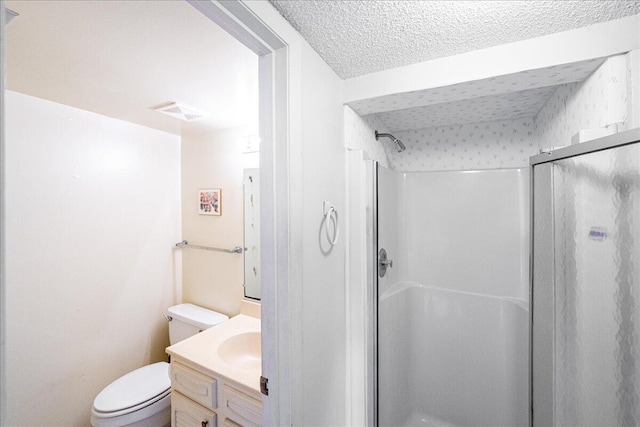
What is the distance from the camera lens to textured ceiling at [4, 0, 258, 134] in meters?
0.93

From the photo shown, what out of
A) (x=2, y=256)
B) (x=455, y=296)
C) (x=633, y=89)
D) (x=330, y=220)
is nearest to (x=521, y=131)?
(x=633, y=89)

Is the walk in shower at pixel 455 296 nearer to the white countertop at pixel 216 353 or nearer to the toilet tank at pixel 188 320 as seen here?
the white countertop at pixel 216 353

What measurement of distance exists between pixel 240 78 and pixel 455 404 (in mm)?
2473

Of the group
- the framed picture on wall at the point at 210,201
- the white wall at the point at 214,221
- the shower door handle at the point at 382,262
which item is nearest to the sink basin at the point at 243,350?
the white wall at the point at 214,221

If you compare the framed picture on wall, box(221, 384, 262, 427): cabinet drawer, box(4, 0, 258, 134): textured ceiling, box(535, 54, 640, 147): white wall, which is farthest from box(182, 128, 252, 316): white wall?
box(535, 54, 640, 147): white wall

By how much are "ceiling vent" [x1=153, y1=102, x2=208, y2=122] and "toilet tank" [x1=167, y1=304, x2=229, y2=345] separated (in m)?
1.47

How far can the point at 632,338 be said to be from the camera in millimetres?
763

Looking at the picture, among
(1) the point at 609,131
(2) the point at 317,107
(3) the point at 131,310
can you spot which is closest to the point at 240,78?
(2) the point at 317,107

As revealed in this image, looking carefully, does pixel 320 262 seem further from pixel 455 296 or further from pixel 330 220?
pixel 455 296

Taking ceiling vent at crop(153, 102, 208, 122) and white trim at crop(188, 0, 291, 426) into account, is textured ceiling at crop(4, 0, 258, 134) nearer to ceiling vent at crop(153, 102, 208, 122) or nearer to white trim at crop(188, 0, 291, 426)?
ceiling vent at crop(153, 102, 208, 122)

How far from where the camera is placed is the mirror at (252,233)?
2.01 m

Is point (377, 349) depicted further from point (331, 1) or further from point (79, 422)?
point (79, 422)

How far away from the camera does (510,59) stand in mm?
1011

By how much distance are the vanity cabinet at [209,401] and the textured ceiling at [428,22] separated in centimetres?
149
